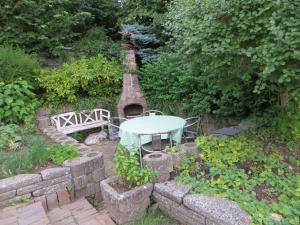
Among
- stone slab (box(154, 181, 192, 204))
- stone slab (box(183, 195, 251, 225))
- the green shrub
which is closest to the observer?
stone slab (box(183, 195, 251, 225))

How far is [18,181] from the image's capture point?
322 centimetres

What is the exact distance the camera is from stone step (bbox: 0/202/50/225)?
2.89m

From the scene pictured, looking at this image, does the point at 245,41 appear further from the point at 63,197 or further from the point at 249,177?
the point at 63,197

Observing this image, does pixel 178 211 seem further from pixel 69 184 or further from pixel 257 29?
pixel 257 29

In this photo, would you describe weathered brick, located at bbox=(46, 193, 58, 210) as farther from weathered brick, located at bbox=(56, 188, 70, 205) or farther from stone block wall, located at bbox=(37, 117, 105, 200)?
stone block wall, located at bbox=(37, 117, 105, 200)

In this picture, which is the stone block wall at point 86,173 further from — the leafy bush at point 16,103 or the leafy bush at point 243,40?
the leafy bush at point 16,103

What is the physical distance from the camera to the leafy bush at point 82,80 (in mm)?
5816

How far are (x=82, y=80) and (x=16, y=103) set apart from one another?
55.9 inches

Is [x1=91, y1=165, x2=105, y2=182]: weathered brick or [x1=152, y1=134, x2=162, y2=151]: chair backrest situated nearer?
[x1=91, y1=165, x2=105, y2=182]: weathered brick

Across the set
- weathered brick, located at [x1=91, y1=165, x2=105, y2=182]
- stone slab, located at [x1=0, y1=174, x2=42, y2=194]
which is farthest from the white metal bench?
stone slab, located at [x1=0, y1=174, x2=42, y2=194]

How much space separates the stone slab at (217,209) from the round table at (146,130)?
5.09 feet

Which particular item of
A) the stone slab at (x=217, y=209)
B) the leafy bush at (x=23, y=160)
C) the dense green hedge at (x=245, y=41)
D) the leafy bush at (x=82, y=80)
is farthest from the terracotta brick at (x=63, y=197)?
the leafy bush at (x=82, y=80)

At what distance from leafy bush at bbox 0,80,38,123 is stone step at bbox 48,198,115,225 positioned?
2407 mm

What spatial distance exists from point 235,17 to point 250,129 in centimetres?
184
